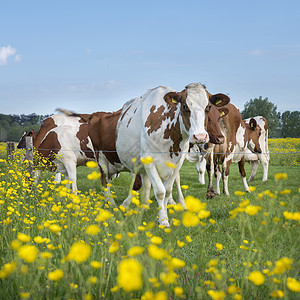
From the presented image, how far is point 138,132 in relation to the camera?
18.1 feet

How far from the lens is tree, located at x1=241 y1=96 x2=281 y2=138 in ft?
243

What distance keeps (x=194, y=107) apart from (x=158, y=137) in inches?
32.3

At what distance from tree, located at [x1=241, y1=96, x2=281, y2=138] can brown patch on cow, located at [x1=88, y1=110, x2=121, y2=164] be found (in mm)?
70781

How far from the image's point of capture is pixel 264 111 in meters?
75.5

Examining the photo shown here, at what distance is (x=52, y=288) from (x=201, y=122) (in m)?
2.70

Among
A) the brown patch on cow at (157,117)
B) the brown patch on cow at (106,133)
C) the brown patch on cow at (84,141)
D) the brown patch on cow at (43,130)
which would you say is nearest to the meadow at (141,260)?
the brown patch on cow at (157,117)

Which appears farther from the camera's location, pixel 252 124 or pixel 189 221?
pixel 252 124

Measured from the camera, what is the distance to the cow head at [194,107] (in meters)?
4.12

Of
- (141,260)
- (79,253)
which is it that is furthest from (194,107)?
(79,253)

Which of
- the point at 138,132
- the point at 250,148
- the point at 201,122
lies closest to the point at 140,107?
the point at 138,132

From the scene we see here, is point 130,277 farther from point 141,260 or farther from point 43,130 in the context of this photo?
point 43,130

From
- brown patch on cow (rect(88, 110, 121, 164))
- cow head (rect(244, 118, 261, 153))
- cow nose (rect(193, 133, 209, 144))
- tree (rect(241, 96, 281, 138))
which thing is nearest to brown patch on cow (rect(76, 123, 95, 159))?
brown patch on cow (rect(88, 110, 121, 164))

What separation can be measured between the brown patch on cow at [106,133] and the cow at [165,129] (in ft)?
3.08

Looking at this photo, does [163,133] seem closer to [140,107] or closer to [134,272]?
[140,107]
